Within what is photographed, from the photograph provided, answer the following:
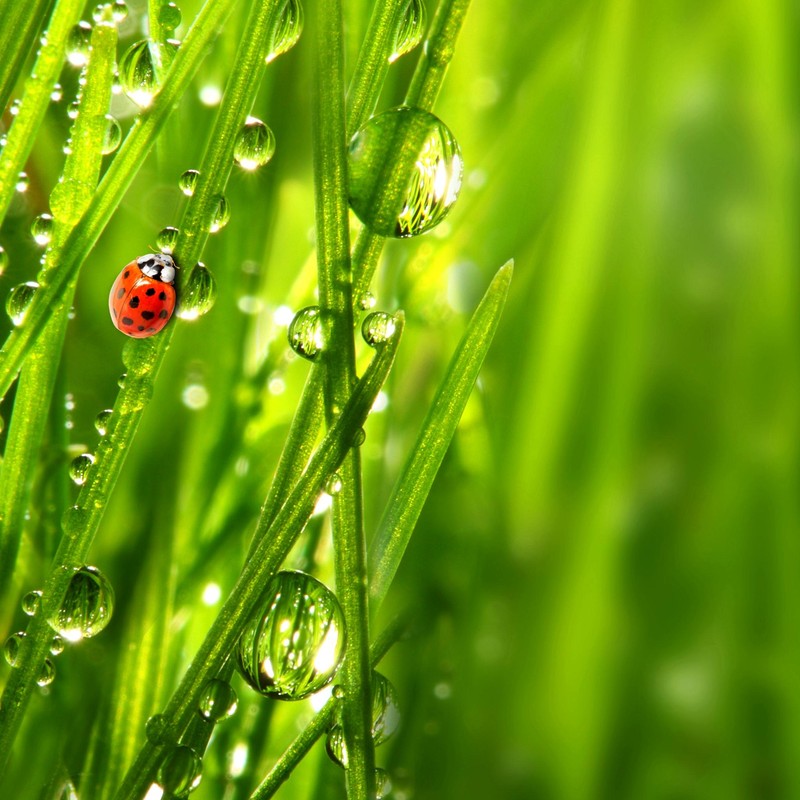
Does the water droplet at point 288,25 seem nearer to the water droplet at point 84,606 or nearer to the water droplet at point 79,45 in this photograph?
the water droplet at point 79,45

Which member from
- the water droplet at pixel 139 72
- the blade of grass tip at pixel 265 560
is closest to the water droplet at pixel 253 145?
the water droplet at pixel 139 72

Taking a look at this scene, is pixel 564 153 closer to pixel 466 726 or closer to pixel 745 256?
pixel 745 256

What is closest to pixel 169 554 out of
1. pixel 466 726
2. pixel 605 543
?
pixel 466 726

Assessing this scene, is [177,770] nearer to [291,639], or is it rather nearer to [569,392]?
[291,639]

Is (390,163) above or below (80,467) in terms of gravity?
above

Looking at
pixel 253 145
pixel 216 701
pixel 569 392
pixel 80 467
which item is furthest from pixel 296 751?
pixel 569 392

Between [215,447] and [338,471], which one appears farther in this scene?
[215,447]

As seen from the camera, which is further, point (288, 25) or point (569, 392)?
point (569, 392)
